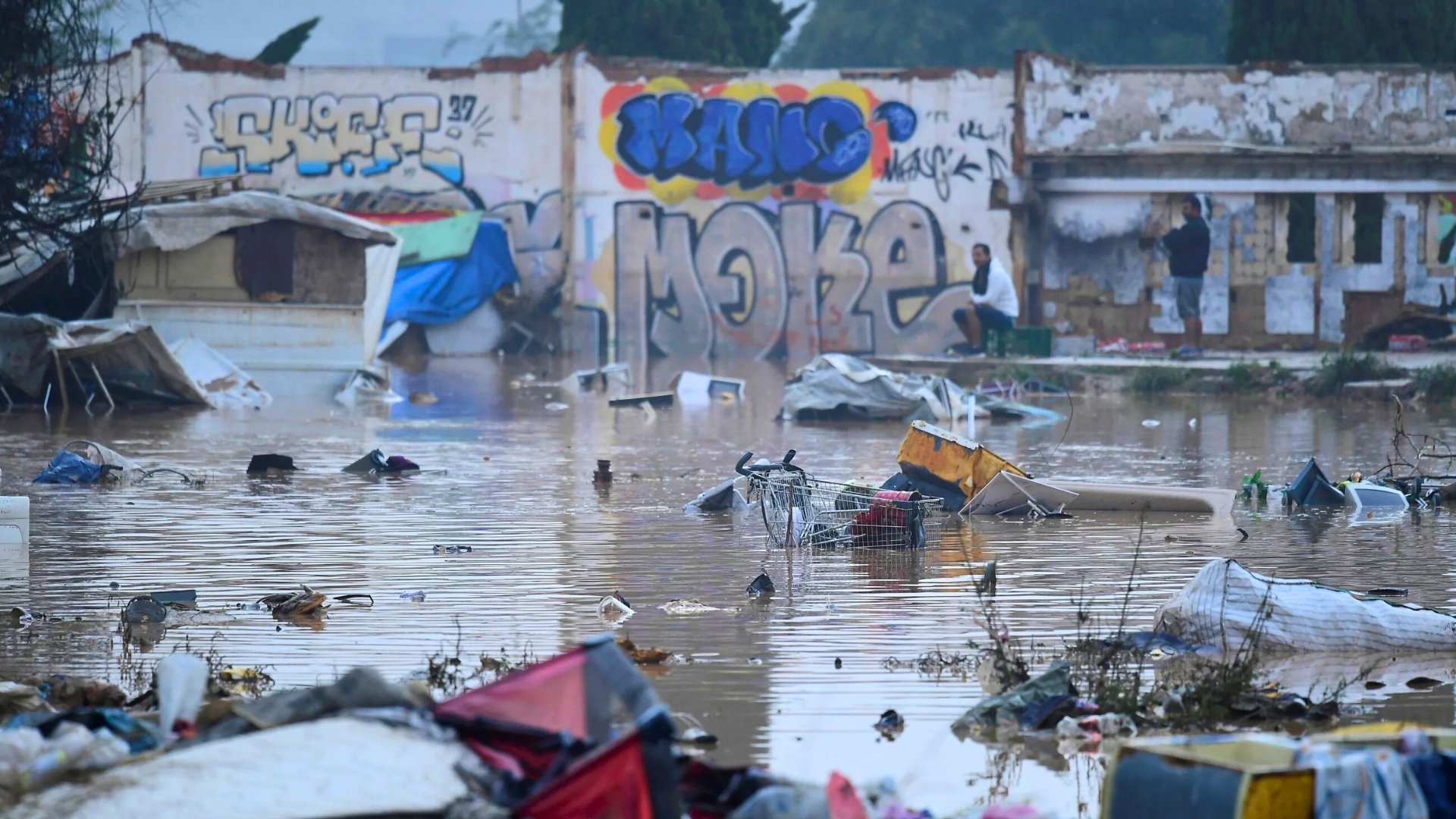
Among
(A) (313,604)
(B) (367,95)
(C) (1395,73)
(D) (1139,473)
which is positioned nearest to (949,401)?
(D) (1139,473)

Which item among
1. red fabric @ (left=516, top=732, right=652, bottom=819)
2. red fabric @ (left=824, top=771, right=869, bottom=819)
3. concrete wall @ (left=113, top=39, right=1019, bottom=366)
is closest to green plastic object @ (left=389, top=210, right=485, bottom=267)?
concrete wall @ (left=113, top=39, right=1019, bottom=366)

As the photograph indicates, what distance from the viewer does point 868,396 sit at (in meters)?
20.0

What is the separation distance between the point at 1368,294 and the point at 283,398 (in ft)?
62.5

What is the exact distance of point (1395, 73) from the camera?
31906 millimetres

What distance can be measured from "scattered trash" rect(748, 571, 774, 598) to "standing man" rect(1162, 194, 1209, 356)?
2376 cm

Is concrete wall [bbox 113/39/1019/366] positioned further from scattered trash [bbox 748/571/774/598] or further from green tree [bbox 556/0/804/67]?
scattered trash [bbox 748/571/774/598]

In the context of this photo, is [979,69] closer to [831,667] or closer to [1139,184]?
[1139,184]

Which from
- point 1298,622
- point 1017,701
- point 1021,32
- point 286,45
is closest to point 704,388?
point 1298,622

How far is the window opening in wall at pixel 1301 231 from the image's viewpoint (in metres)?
31.8

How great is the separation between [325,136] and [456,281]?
153 inches

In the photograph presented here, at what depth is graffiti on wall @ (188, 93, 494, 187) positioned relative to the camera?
34531 millimetres

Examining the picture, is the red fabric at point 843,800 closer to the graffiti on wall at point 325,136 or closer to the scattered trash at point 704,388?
the scattered trash at point 704,388

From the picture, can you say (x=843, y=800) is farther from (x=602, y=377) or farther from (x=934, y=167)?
(x=934, y=167)

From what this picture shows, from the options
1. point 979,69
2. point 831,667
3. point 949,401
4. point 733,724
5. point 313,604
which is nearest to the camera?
point 733,724
